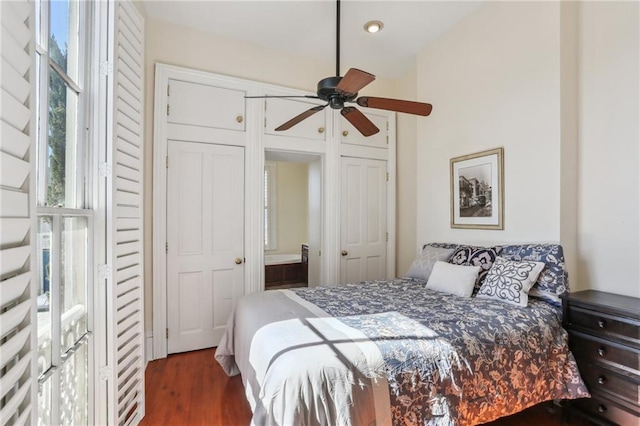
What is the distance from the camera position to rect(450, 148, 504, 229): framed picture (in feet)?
8.93

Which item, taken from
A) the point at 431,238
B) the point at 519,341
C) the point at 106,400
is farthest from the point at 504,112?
the point at 106,400

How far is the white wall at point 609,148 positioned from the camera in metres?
2.07

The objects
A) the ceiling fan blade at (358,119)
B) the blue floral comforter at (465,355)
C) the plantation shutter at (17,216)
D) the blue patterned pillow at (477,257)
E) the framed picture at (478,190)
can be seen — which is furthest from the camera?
the framed picture at (478,190)

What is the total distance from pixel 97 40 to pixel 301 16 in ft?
6.15

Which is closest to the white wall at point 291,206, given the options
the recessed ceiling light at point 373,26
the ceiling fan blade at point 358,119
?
the recessed ceiling light at point 373,26

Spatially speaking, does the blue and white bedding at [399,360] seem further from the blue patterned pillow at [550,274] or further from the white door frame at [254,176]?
the white door frame at [254,176]

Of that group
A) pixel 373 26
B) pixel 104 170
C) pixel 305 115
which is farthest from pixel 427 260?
pixel 104 170

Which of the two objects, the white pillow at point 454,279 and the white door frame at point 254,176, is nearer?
the white pillow at point 454,279

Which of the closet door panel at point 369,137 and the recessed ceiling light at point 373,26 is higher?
the recessed ceiling light at point 373,26

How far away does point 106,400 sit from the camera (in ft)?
5.47

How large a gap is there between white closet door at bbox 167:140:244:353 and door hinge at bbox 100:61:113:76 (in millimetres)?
1312

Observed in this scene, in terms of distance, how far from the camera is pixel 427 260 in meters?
2.88

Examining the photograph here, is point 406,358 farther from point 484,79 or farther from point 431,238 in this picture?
point 484,79

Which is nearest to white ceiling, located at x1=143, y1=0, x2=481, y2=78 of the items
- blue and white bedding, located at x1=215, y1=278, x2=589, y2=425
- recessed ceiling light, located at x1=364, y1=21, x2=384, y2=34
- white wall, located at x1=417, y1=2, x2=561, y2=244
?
recessed ceiling light, located at x1=364, y1=21, x2=384, y2=34
